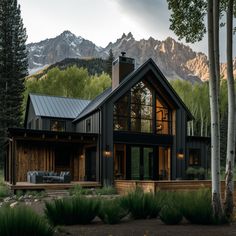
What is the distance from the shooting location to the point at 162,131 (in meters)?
19.8

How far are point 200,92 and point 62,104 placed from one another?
2288 cm

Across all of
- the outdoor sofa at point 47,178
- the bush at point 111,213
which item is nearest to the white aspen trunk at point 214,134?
the bush at point 111,213

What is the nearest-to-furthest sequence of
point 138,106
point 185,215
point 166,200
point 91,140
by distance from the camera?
point 185,215 → point 166,200 → point 91,140 → point 138,106

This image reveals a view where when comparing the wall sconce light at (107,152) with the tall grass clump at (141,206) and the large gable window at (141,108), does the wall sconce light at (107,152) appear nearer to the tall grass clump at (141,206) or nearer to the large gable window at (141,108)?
the large gable window at (141,108)

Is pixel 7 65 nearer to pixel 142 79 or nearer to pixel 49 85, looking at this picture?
pixel 49 85

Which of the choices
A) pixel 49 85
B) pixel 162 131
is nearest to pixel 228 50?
pixel 162 131

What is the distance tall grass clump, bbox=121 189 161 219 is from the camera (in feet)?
24.0

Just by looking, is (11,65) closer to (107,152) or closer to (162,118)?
→ (162,118)

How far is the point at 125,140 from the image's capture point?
18250 mm

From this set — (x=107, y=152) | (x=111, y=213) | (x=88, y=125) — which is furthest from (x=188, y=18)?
(x=88, y=125)

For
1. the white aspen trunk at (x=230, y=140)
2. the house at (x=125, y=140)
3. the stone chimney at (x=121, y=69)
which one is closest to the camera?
the white aspen trunk at (x=230, y=140)

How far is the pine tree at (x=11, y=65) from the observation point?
3338cm

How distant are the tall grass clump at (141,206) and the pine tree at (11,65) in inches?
1074

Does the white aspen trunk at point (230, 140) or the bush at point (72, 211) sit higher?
the white aspen trunk at point (230, 140)
